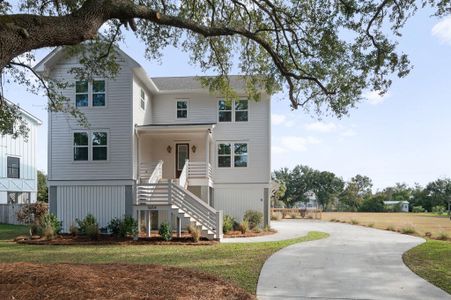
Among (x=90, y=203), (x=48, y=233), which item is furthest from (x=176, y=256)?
(x=90, y=203)

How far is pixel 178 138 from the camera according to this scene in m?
23.2

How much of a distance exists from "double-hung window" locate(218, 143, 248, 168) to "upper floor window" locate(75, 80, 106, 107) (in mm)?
6687

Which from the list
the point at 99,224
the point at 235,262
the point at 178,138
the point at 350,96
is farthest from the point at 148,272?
the point at 178,138

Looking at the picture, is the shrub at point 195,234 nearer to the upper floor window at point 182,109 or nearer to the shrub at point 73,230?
the shrub at point 73,230

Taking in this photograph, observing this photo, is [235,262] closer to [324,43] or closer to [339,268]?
[339,268]

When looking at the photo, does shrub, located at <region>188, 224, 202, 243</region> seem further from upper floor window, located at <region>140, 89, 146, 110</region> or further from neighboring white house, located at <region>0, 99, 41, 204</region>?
neighboring white house, located at <region>0, 99, 41, 204</region>

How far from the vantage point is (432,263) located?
10680 millimetres

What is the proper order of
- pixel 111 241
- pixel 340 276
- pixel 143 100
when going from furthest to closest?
1. pixel 143 100
2. pixel 111 241
3. pixel 340 276

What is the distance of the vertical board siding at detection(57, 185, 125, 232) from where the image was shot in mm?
18938

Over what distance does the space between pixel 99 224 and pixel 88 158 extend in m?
3.04

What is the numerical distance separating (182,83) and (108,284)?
18.5 metres

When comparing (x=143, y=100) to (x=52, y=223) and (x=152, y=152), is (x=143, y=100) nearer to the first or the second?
(x=152, y=152)

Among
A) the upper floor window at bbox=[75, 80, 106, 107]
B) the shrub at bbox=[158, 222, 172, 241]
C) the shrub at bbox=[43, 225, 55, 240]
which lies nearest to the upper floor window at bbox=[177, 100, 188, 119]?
the upper floor window at bbox=[75, 80, 106, 107]

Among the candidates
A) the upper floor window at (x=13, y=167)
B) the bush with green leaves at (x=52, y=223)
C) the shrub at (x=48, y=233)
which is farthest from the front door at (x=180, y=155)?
the upper floor window at (x=13, y=167)
